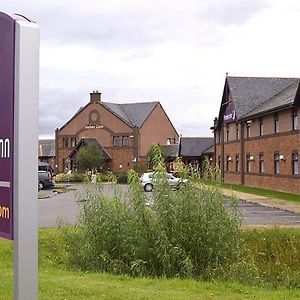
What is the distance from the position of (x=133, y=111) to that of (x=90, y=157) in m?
16.2

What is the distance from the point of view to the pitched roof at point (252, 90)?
1925 inches

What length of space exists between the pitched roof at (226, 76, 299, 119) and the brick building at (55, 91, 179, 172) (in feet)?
87.1

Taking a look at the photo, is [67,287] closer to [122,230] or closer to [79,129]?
[122,230]

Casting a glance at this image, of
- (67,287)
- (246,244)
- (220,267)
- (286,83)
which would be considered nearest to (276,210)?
(246,244)

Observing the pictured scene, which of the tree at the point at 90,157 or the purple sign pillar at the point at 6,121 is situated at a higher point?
the tree at the point at 90,157

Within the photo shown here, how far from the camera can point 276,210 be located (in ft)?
83.8

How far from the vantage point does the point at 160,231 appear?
38.3ft

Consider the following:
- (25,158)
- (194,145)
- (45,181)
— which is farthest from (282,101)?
(194,145)

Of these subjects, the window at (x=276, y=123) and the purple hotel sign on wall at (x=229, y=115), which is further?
the purple hotel sign on wall at (x=229, y=115)

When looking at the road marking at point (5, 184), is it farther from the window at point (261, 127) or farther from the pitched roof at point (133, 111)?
the pitched roof at point (133, 111)

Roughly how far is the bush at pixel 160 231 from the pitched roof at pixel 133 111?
222 ft

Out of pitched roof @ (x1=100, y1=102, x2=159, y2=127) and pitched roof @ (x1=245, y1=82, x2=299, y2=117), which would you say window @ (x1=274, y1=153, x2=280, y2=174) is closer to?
pitched roof @ (x1=245, y1=82, x2=299, y2=117)

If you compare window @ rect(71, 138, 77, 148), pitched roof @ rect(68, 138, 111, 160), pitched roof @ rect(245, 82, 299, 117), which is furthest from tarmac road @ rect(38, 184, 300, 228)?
window @ rect(71, 138, 77, 148)

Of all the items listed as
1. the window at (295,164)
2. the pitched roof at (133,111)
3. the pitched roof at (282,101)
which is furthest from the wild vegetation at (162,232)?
the pitched roof at (133,111)
